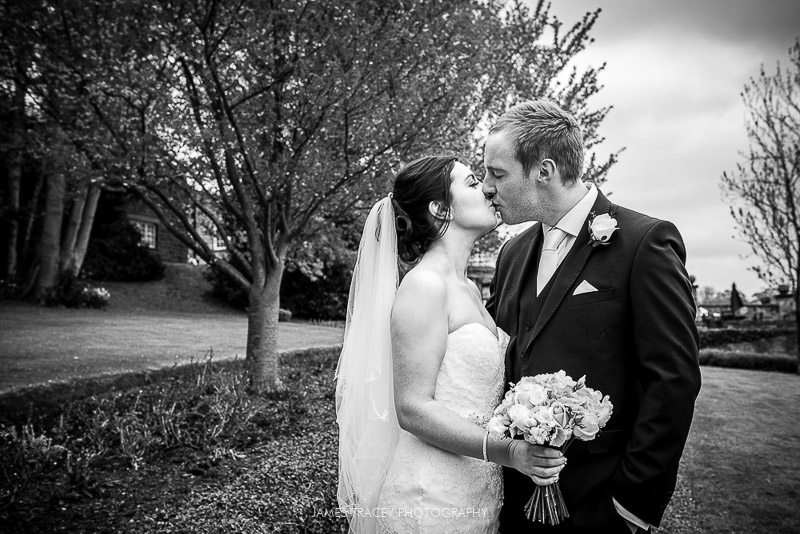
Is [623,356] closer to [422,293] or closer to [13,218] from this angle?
[422,293]

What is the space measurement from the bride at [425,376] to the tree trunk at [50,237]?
1995 centimetres

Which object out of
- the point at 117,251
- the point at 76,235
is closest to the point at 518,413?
the point at 76,235

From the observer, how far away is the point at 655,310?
223 centimetres

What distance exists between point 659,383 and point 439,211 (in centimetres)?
136

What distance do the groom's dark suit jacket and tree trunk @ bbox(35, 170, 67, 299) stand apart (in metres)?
20.9

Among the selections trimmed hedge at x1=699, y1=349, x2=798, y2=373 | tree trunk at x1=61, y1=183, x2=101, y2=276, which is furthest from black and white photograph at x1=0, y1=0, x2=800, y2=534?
tree trunk at x1=61, y1=183, x2=101, y2=276

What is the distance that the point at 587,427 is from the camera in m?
1.94

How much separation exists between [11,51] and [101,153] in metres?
1.35

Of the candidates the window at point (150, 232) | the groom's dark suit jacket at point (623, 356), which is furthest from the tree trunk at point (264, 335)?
the window at point (150, 232)

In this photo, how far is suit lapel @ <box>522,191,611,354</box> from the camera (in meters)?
2.48

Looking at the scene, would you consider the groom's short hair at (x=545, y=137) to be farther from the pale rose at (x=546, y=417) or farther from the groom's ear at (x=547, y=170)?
the pale rose at (x=546, y=417)

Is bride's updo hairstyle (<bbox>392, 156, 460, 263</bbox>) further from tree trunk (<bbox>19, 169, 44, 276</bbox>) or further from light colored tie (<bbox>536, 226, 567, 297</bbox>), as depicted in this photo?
tree trunk (<bbox>19, 169, 44, 276</bbox>)

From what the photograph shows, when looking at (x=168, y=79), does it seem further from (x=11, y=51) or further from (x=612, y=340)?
(x=612, y=340)

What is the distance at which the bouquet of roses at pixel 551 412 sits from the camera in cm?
191
